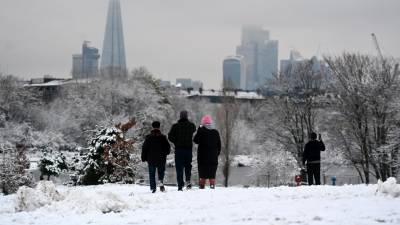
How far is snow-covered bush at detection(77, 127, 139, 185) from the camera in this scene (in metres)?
25.8

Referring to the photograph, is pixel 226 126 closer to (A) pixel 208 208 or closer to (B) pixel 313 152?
(B) pixel 313 152

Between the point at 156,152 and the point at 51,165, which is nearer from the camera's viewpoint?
the point at 156,152

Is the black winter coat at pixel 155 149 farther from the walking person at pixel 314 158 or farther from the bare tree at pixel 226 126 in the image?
the bare tree at pixel 226 126

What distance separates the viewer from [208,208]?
11883 mm

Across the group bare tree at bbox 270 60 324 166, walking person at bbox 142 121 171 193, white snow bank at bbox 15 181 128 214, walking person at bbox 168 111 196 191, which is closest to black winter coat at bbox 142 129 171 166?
walking person at bbox 142 121 171 193

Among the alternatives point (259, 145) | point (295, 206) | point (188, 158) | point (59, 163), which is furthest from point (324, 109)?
point (295, 206)

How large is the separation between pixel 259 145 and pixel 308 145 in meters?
34.4

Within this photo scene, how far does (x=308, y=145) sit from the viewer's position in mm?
20828

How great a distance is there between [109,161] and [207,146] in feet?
31.4

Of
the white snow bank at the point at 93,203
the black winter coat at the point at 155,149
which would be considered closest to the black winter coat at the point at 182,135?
the black winter coat at the point at 155,149

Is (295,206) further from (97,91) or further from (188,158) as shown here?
(97,91)

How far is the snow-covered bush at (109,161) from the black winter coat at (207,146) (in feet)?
30.2

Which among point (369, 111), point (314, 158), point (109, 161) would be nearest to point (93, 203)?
point (314, 158)

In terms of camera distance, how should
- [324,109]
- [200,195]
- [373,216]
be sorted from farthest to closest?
[324,109], [200,195], [373,216]
